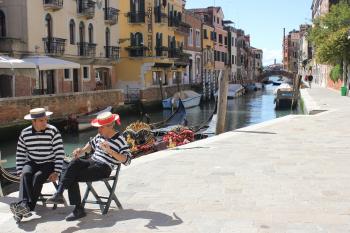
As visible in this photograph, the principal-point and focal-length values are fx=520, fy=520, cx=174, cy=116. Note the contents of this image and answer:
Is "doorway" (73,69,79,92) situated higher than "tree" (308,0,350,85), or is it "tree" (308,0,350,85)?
"tree" (308,0,350,85)

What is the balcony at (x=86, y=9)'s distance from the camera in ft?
94.6

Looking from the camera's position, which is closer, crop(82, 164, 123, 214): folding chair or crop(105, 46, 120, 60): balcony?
crop(82, 164, 123, 214): folding chair

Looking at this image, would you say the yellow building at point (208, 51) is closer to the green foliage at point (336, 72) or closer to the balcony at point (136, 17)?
the green foliage at point (336, 72)

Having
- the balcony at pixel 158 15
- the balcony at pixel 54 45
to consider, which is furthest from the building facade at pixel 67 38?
the balcony at pixel 158 15

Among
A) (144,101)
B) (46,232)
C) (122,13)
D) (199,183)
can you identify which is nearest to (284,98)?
(144,101)

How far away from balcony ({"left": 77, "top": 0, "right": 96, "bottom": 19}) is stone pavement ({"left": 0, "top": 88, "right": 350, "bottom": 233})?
20.9 metres

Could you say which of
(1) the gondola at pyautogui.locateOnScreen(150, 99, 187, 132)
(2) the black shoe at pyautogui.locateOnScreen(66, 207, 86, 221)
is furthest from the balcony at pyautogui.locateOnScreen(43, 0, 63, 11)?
(2) the black shoe at pyautogui.locateOnScreen(66, 207, 86, 221)

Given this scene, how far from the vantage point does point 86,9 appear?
2909 centimetres

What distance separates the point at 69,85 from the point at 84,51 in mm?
2264

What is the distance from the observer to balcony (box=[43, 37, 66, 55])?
2527cm

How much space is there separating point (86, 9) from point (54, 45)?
4229 mm

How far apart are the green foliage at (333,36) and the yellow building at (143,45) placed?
35.8ft

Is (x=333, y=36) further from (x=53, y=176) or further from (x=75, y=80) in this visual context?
(x=53, y=176)

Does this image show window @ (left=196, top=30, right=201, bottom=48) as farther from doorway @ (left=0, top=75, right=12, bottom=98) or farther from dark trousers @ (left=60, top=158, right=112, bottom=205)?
dark trousers @ (left=60, top=158, right=112, bottom=205)
